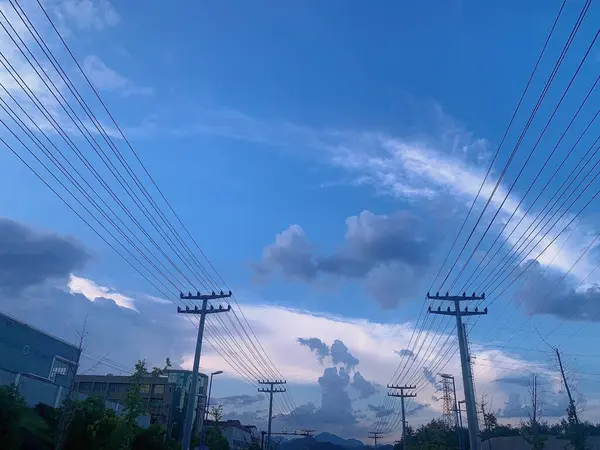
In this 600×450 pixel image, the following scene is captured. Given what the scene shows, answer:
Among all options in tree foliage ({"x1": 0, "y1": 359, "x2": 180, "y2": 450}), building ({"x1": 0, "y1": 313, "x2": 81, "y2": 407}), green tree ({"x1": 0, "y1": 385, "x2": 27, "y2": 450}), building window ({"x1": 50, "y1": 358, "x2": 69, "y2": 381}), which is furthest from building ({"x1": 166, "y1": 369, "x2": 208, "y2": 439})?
green tree ({"x1": 0, "y1": 385, "x2": 27, "y2": 450})

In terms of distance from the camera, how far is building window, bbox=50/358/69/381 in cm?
4159

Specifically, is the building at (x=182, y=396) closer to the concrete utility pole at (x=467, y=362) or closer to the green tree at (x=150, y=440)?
the green tree at (x=150, y=440)

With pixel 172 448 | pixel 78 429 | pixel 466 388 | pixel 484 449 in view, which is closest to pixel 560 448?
pixel 484 449

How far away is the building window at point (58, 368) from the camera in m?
41.6

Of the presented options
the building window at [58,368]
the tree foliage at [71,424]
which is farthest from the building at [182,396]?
the tree foliage at [71,424]

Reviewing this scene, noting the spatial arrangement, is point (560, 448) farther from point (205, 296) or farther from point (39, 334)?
point (39, 334)

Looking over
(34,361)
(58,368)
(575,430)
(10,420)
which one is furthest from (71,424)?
(575,430)

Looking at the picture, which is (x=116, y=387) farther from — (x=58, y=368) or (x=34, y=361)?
(x=34, y=361)

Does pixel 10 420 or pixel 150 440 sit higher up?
pixel 10 420

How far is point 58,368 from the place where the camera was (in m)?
42.6

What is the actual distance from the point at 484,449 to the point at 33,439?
Result: 172 feet

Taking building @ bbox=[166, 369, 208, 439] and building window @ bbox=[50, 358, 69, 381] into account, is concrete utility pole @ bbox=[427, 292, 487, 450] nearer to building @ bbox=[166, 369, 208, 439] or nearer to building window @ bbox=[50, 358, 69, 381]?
building window @ bbox=[50, 358, 69, 381]

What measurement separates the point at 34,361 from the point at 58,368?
378 centimetres

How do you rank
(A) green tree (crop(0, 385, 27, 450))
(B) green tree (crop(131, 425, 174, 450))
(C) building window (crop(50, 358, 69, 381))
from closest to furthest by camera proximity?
(A) green tree (crop(0, 385, 27, 450)) → (B) green tree (crop(131, 425, 174, 450)) → (C) building window (crop(50, 358, 69, 381))
